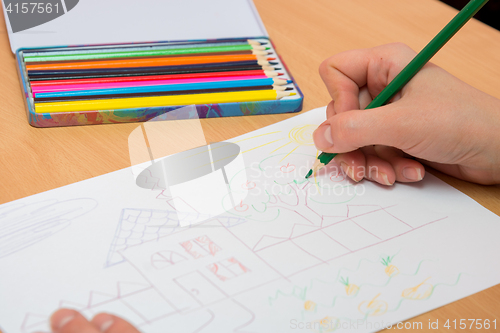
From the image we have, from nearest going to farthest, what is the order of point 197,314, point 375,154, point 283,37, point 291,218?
1. point 197,314
2. point 291,218
3. point 375,154
4. point 283,37

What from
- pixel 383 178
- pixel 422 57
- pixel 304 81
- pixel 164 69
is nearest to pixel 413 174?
pixel 383 178

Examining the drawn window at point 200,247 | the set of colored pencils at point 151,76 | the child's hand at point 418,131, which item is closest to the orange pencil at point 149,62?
the set of colored pencils at point 151,76

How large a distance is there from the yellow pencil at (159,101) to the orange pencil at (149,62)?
77 mm

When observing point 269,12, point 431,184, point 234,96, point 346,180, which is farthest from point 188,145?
point 269,12

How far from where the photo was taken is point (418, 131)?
1.71 ft

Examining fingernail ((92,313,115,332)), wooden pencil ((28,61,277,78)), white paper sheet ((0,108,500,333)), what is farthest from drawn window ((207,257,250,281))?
wooden pencil ((28,61,277,78))

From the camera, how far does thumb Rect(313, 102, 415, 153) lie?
1.69 feet

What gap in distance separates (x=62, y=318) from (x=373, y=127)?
37cm

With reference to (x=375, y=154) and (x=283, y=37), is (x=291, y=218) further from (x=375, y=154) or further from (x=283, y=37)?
(x=283, y=37)

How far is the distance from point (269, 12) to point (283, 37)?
102mm

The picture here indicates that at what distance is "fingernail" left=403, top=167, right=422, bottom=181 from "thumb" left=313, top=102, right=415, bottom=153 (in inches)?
1.6

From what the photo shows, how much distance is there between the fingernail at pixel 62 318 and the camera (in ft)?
1.14

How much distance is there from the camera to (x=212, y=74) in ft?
2.15

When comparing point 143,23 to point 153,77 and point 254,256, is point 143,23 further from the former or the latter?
point 254,256
